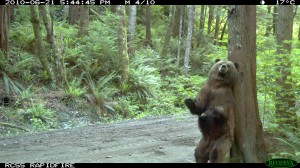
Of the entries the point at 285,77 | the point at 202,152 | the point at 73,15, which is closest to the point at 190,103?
the point at 202,152

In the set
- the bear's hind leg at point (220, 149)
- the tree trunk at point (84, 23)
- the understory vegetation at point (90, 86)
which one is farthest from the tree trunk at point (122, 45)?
the bear's hind leg at point (220, 149)

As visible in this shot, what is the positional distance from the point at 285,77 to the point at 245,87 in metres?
3.61

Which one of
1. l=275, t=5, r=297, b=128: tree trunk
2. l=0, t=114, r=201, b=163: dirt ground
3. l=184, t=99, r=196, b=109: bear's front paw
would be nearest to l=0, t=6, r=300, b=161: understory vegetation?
l=275, t=5, r=297, b=128: tree trunk

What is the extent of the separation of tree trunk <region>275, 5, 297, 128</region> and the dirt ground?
2428 mm

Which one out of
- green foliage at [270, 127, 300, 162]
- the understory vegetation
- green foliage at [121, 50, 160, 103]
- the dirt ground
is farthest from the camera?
green foliage at [121, 50, 160, 103]

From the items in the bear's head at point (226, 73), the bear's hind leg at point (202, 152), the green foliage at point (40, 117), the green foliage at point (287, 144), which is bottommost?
the green foliage at point (40, 117)

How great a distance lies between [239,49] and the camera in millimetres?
6371

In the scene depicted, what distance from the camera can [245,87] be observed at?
20.9ft

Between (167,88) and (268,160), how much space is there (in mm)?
13001

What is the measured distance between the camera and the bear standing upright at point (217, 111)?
20.2ft

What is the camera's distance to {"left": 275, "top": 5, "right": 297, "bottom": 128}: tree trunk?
8.77m

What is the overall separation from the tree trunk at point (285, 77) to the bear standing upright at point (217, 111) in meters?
2.84

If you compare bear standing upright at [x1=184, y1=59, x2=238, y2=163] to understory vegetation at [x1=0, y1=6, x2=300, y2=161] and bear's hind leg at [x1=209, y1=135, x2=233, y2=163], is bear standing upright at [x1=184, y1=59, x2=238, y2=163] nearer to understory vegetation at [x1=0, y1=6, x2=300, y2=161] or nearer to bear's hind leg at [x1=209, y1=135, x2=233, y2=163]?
bear's hind leg at [x1=209, y1=135, x2=233, y2=163]

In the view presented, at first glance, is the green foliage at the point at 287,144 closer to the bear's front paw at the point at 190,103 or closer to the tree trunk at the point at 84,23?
the bear's front paw at the point at 190,103
